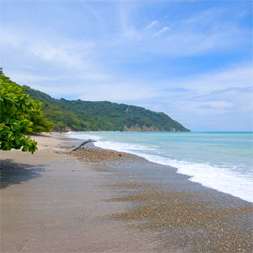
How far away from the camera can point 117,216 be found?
734 centimetres

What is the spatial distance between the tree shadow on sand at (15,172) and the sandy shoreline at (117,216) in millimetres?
33

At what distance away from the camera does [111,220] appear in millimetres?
6984

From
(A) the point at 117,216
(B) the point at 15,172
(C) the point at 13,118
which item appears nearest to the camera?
(A) the point at 117,216

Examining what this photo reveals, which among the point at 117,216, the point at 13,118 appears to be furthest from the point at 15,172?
the point at 117,216

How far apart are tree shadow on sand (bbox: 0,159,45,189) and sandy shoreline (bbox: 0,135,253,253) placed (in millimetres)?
33

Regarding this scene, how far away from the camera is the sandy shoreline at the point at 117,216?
Result: 5.61 m

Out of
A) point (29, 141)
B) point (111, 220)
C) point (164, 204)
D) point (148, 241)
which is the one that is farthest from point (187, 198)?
point (29, 141)

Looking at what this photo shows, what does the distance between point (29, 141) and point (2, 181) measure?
1.43 meters

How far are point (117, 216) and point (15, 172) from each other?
6.18 m

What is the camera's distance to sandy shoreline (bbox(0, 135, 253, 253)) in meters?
5.61

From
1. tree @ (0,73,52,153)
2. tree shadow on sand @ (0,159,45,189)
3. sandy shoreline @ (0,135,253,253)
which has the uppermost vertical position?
tree @ (0,73,52,153)

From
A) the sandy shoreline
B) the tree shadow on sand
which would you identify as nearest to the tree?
the tree shadow on sand

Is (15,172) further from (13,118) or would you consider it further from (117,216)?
(117,216)

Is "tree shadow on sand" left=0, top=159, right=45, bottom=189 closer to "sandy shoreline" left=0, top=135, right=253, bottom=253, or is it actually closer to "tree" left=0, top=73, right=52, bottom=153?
"sandy shoreline" left=0, top=135, right=253, bottom=253
